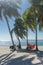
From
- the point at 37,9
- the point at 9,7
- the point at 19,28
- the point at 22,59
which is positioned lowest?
the point at 22,59

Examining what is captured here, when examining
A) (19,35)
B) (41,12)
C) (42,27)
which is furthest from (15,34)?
(41,12)

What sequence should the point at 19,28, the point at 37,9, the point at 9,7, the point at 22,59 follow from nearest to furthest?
the point at 22,59
the point at 37,9
the point at 9,7
the point at 19,28

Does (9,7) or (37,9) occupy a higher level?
(9,7)

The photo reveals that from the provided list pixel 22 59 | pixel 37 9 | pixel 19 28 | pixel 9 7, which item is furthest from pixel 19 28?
pixel 22 59

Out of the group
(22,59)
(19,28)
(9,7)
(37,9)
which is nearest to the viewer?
(22,59)

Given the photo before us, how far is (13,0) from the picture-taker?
35.6m

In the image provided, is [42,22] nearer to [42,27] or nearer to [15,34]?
[42,27]

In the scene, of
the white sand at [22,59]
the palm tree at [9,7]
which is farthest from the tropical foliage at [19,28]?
the white sand at [22,59]

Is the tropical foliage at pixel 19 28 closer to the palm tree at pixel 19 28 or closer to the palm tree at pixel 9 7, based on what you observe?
the palm tree at pixel 19 28

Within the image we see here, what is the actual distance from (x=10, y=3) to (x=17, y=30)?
45.9ft

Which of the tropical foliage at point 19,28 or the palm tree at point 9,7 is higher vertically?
the palm tree at point 9,7

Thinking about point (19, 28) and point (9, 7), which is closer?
point (9, 7)

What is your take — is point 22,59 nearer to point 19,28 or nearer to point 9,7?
point 9,7

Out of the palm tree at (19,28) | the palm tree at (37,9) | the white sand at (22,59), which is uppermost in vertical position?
the palm tree at (37,9)
